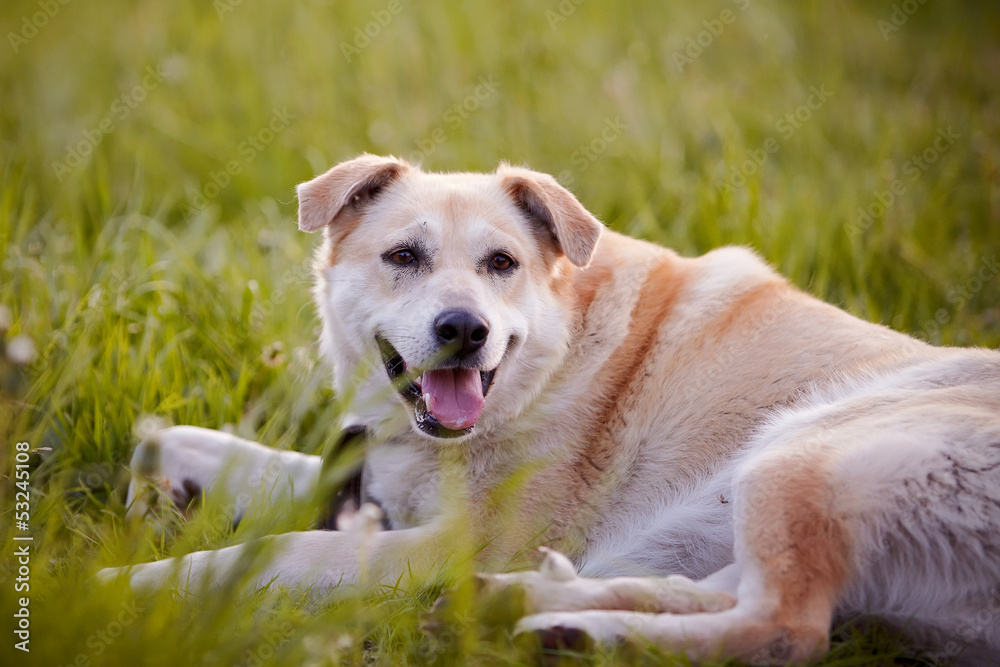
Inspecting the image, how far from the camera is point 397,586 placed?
8.84ft

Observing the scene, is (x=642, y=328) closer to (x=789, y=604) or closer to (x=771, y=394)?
(x=771, y=394)

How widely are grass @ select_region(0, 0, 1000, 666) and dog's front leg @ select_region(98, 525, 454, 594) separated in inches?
3.4

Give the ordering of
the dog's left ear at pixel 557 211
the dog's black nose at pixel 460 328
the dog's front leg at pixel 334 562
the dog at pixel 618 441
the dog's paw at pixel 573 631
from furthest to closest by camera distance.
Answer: the dog's left ear at pixel 557 211 → the dog's black nose at pixel 460 328 → the dog's front leg at pixel 334 562 → the dog at pixel 618 441 → the dog's paw at pixel 573 631

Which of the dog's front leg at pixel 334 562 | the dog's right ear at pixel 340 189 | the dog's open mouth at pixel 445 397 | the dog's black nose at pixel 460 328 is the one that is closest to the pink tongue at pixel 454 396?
the dog's open mouth at pixel 445 397

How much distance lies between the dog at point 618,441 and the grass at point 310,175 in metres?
0.19

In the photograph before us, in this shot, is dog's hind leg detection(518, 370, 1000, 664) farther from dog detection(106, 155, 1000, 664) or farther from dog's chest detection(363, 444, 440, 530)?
dog's chest detection(363, 444, 440, 530)

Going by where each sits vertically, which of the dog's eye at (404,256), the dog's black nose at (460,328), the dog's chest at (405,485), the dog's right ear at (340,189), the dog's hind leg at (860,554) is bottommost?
the dog's chest at (405,485)

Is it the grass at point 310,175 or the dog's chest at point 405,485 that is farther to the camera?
the dog's chest at point 405,485

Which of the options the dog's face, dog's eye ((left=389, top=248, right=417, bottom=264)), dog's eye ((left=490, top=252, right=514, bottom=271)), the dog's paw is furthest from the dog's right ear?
the dog's paw

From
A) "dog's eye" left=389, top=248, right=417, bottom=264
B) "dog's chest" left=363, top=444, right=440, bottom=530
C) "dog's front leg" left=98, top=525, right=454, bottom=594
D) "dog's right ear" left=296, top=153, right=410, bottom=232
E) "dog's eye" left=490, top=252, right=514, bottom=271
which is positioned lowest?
"dog's front leg" left=98, top=525, right=454, bottom=594

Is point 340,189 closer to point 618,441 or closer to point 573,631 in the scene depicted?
point 618,441

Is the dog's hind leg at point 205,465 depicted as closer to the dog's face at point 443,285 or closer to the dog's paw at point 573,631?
the dog's face at point 443,285

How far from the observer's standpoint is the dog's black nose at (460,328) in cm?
283

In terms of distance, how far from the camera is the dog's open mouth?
295 cm
